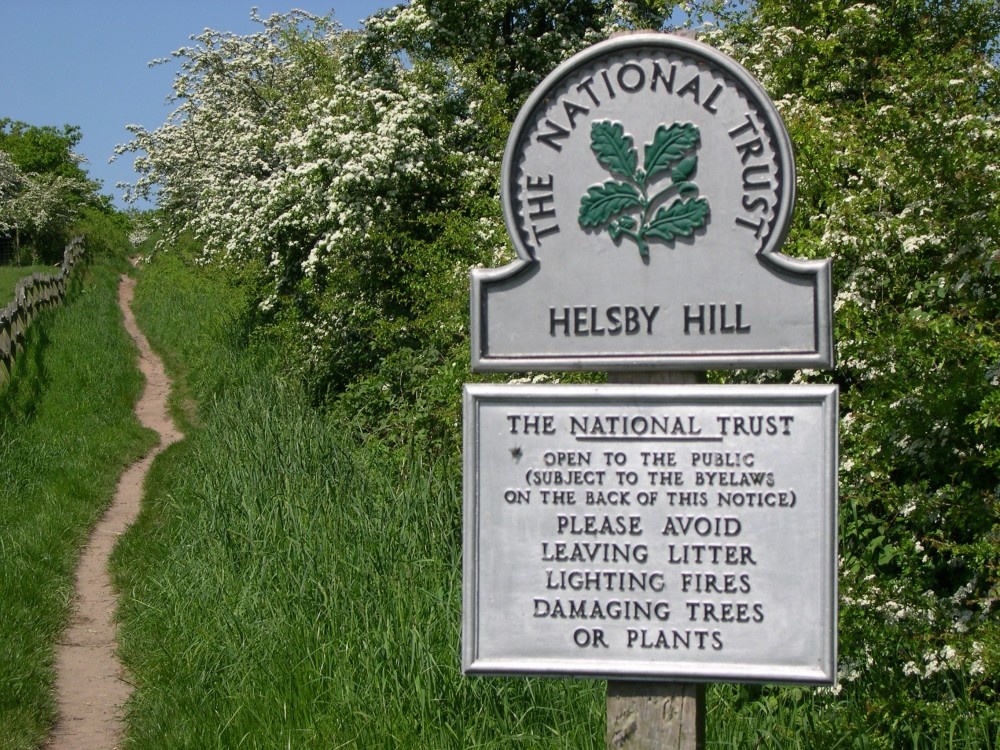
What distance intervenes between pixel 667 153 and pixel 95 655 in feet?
16.7

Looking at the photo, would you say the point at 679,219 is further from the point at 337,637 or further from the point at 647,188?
the point at 337,637

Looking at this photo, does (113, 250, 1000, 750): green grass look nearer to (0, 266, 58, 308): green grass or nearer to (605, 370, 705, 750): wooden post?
(605, 370, 705, 750): wooden post

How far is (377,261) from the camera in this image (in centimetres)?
1070

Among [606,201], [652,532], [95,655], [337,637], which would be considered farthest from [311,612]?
[606,201]

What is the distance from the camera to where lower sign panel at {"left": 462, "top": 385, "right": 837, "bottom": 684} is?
2.79 meters

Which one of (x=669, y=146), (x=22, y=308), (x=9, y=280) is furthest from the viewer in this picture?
(x=9, y=280)

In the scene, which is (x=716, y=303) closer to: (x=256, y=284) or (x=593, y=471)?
(x=593, y=471)

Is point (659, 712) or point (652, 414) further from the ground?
point (652, 414)

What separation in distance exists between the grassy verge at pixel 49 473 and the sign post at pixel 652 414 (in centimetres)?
355

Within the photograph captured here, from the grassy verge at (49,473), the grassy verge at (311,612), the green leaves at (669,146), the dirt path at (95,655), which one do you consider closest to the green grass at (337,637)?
the grassy verge at (311,612)

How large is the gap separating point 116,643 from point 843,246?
4.60 meters

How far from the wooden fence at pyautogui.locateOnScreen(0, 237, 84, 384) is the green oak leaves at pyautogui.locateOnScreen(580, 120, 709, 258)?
37.6 feet

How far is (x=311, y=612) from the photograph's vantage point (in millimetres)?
5395

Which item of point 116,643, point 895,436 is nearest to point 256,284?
point 116,643
